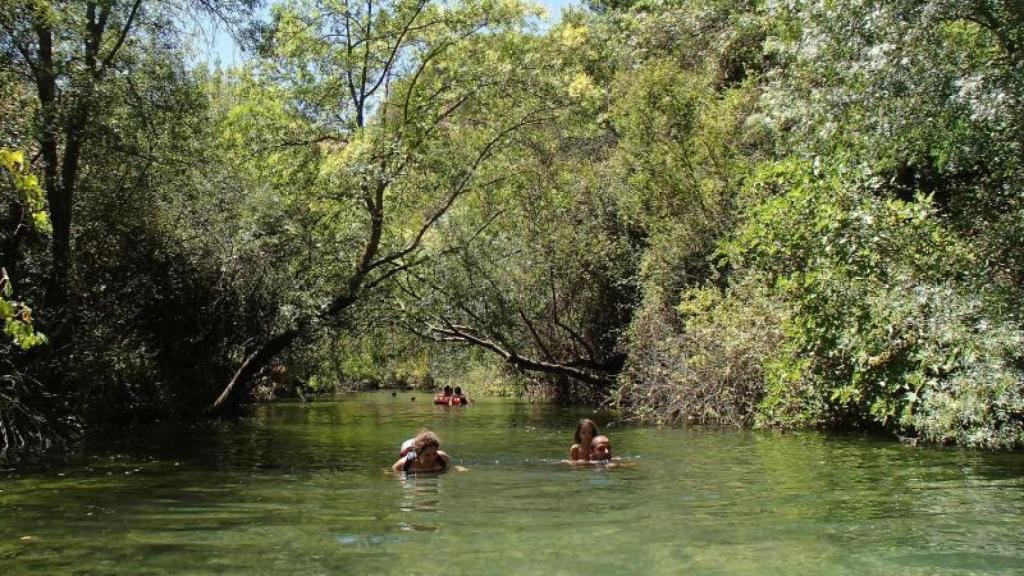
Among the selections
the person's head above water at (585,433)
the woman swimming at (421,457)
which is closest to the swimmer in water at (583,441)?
the person's head above water at (585,433)

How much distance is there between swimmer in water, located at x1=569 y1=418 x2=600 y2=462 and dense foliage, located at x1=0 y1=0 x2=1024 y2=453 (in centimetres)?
498

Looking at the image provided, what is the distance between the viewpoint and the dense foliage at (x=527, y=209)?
488 inches

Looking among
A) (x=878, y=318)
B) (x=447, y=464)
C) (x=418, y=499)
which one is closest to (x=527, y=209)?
(x=878, y=318)

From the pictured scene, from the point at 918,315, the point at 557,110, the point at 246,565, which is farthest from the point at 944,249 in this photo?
the point at 246,565

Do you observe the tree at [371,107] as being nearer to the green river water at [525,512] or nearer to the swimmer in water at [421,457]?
the green river water at [525,512]

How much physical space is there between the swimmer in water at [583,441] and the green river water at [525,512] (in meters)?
0.46

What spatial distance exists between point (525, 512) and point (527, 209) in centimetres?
1792

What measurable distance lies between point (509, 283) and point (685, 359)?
8.11m

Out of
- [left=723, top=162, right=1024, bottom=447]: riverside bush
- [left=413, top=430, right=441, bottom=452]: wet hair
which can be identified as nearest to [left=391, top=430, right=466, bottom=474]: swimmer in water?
[left=413, top=430, right=441, bottom=452]: wet hair

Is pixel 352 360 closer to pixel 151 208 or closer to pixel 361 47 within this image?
pixel 151 208

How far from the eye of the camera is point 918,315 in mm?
12883

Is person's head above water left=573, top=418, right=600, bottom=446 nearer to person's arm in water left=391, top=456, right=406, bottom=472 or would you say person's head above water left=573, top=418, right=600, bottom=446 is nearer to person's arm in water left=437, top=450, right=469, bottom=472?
person's arm in water left=437, top=450, right=469, bottom=472

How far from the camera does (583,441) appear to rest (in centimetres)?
1254

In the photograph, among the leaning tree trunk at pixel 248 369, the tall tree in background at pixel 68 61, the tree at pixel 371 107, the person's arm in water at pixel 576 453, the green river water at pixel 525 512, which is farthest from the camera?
the leaning tree trunk at pixel 248 369
